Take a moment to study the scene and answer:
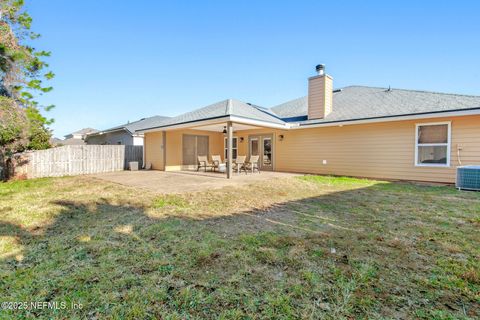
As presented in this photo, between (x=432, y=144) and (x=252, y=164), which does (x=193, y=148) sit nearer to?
(x=252, y=164)

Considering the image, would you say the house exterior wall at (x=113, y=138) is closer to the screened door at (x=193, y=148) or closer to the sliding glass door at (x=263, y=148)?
the screened door at (x=193, y=148)

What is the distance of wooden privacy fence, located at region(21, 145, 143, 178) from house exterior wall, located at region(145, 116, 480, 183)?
268cm

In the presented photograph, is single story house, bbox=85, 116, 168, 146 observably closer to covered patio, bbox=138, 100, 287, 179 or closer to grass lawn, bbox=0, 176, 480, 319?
covered patio, bbox=138, 100, 287, 179

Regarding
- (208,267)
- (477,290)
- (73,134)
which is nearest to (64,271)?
(208,267)

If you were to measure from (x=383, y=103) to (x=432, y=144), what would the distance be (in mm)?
2874

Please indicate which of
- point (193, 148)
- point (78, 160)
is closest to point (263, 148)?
point (193, 148)

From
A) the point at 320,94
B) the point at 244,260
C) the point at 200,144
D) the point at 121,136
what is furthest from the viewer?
the point at 121,136

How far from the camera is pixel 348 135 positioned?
10594 mm

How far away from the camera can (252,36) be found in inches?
479

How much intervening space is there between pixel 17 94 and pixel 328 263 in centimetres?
1066

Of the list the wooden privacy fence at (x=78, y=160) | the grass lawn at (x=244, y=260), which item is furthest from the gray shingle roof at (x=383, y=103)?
the wooden privacy fence at (x=78, y=160)

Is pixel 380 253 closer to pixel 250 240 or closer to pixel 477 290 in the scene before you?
pixel 477 290

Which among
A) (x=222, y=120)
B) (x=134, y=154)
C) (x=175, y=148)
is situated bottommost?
(x=134, y=154)

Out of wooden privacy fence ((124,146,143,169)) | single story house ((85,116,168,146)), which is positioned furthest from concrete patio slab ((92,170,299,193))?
single story house ((85,116,168,146))
